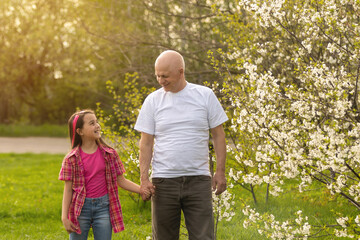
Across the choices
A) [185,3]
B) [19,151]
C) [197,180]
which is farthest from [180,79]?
[19,151]

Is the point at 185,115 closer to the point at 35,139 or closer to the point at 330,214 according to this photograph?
the point at 330,214

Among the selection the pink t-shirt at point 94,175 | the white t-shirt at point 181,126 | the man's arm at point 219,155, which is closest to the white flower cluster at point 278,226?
the man's arm at point 219,155

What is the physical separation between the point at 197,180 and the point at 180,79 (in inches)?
27.2

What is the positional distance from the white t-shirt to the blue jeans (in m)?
0.48

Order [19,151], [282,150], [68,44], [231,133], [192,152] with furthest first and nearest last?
[68,44], [19,151], [231,133], [282,150], [192,152]

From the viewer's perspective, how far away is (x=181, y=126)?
3.15 metres

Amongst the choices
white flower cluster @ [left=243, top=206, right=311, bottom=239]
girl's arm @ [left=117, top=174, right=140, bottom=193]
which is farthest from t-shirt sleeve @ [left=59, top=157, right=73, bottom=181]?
white flower cluster @ [left=243, top=206, right=311, bottom=239]

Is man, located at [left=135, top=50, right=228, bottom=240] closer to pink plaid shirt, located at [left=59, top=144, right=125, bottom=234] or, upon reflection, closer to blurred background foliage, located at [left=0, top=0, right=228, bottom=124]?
pink plaid shirt, located at [left=59, top=144, right=125, bottom=234]

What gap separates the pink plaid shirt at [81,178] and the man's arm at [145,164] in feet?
1.00

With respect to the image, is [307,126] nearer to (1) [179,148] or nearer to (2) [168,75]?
(1) [179,148]

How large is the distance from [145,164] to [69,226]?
675mm

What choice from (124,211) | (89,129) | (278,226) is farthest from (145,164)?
(124,211)

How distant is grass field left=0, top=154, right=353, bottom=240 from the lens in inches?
219

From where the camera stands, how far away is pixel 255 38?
6406 mm
